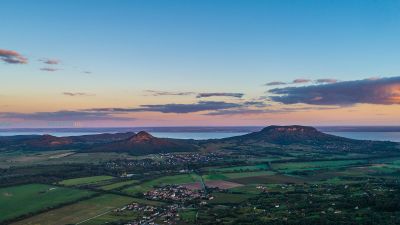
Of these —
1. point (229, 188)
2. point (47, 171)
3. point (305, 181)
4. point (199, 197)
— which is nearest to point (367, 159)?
point (305, 181)

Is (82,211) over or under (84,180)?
under

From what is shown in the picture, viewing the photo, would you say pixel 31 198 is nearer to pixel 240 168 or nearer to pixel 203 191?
pixel 203 191

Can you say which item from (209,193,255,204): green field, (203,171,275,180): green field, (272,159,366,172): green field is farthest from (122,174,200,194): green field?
(272,159,366,172): green field

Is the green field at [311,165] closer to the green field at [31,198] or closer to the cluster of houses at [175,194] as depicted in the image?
the cluster of houses at [175,194]

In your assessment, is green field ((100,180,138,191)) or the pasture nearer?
green field ((100,180,138,191))

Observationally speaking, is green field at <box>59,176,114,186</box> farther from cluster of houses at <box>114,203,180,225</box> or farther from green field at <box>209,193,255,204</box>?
green field at <box>209,193,255,204</box>

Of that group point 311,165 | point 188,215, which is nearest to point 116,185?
point 188,215
